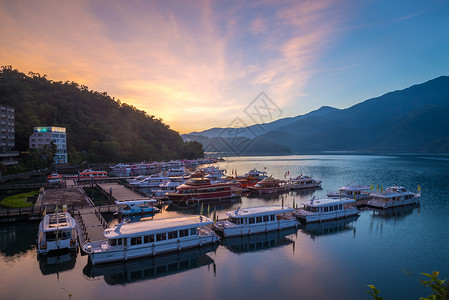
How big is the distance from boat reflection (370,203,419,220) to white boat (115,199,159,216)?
35.8m

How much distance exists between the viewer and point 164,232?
1064 inches

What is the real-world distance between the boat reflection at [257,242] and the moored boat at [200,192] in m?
20.4

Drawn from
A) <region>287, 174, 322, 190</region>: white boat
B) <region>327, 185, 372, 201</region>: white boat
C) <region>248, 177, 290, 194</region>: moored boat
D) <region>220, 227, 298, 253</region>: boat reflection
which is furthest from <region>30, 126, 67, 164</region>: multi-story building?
<region>327, 185, 372, 201</region>: white boat

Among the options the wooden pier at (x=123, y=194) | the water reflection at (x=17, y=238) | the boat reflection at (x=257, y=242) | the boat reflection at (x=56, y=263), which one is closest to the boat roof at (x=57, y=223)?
the boat reflection at (x=56, y=263)

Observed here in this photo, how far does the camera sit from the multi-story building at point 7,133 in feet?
285

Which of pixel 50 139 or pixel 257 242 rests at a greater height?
pixel 50 139

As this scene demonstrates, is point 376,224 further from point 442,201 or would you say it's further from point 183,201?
point 183,201

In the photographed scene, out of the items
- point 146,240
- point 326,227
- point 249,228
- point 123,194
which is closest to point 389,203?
point 326,227

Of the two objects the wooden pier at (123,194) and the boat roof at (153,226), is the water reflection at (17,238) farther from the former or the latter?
the wooden pier at (123,194)

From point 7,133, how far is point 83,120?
55.9 meters

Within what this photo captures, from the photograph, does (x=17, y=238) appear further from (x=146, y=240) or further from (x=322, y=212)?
(x=322, y=212)

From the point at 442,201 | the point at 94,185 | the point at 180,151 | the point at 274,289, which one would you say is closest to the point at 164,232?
the point at 274,289

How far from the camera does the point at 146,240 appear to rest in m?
26.4

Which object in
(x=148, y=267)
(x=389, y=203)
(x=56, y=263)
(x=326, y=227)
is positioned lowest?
(x=326, y=227)
